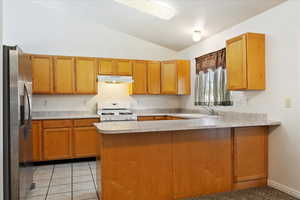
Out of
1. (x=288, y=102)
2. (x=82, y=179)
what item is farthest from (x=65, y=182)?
(x=288, y=102)

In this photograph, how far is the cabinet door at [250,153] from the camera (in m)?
2.79

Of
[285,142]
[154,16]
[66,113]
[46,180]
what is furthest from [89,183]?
[154,16]

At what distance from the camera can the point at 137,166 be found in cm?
239

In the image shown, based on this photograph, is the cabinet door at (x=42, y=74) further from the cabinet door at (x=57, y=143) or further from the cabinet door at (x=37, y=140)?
the cabinet door at (x=57, y=143)

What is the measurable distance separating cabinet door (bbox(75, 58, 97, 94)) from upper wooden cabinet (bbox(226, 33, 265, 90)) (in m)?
2.90

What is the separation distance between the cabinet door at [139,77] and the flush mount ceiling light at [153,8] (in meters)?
1.34

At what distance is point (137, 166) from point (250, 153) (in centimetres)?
151

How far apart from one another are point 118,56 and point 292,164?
395cm

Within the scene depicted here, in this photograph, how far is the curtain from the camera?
150 inches

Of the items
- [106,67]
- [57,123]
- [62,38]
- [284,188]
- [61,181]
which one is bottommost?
[61,181]

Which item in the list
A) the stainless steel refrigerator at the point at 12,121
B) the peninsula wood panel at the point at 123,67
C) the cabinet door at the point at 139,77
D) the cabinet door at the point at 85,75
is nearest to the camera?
the stainless steel refrigerator at the point at 12,121

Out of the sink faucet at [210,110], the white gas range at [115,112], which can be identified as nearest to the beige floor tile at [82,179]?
the white gas range at [115,112]

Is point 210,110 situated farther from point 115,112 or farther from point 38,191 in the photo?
point 38,191

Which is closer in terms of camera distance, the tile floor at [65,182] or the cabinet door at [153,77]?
the tile floor at [65,182]
